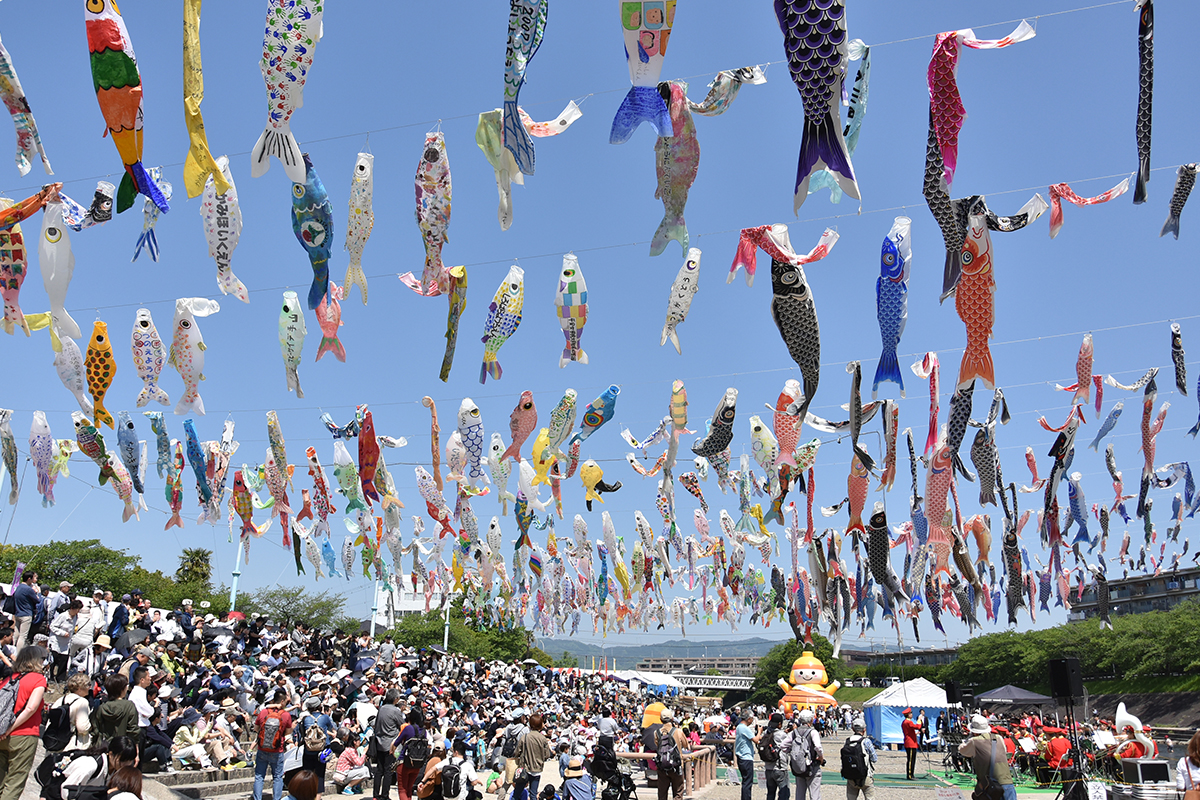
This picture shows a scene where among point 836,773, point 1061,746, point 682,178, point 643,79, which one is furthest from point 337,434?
point 1061,746

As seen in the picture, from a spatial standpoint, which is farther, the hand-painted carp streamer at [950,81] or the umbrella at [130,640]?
the umbrella at [130,640]

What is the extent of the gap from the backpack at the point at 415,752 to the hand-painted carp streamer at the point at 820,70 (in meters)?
5.60

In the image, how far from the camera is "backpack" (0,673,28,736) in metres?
4.26

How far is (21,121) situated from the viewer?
6.28m

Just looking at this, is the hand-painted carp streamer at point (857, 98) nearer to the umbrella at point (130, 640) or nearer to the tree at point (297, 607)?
the umbrella at point (130, 640)

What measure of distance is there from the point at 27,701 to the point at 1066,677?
9641mm

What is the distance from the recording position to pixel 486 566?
1917 centimetres

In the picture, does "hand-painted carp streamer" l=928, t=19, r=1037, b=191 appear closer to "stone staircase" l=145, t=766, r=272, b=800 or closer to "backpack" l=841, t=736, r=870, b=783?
"backpack" l=841, t=736, r=870, b=783

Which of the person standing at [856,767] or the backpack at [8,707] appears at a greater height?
the backpack at [8,707]

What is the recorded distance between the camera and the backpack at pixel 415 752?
664cm

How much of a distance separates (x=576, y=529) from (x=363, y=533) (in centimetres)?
506

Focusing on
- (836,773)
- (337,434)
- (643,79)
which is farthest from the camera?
(836,773)

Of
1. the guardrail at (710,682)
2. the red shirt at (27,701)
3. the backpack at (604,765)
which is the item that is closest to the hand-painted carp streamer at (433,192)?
the red shirt at (27,701)

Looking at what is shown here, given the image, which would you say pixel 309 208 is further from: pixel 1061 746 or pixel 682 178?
pixel 1061 746
